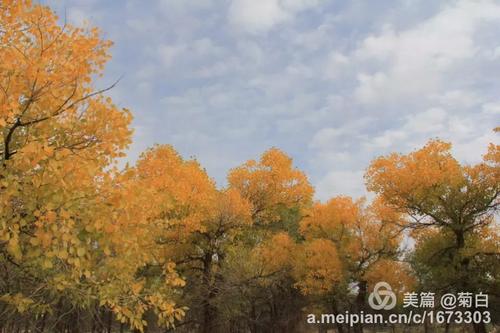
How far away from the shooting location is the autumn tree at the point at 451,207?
78.9 ft

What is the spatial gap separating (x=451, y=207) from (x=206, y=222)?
539 inches

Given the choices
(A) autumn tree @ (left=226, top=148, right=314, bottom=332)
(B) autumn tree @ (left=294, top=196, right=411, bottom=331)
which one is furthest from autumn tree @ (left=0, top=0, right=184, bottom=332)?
(B) autumn tree @ (left=294, top=196, right=411, bottom=331)

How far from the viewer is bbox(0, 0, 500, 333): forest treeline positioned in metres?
6.02

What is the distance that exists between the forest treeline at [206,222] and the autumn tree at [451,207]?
0.07 metres

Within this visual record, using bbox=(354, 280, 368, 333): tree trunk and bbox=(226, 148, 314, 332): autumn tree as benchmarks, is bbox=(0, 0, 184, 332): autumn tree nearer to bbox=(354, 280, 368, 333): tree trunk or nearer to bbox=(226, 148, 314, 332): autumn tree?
bbox=(226, 148, 314, 332): autumn tree

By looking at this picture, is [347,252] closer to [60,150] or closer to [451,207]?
[451,207]

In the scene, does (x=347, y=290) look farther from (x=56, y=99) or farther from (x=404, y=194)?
(x=56, y=99)

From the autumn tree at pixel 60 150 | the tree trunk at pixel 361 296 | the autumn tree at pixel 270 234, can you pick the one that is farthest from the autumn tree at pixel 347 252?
the autumn tree at pixel 60 150

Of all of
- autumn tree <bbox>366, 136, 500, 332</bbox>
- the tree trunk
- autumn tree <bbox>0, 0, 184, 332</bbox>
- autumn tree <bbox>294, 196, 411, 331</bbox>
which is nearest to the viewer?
autumn tree <bbox>0, 0, 184, 332</bbox>

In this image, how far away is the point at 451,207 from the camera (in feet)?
80.6

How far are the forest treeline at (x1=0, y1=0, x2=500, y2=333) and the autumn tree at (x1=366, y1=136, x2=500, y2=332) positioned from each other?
0.22 ft

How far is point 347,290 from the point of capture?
30719 millimetres

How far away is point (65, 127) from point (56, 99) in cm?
43

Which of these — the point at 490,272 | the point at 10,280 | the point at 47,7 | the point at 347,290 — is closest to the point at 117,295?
A: the point at 10,280
